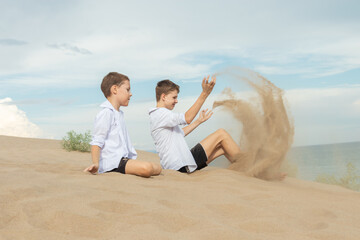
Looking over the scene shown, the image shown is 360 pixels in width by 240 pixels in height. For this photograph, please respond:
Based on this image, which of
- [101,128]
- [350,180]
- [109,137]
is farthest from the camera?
[350,180]

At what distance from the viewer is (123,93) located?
16.2ft

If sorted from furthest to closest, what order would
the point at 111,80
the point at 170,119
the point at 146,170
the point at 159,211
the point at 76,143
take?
the point at 76,143 → the point at 170,119 → the point at 111,80 → the point at 146,170 → the point at 159,211

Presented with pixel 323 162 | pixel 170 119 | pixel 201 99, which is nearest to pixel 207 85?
pixel 201 99

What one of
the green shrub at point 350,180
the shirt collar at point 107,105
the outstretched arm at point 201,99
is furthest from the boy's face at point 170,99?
the green shrub at point 350,180

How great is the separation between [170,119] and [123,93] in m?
0.70

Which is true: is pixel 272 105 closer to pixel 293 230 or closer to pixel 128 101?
pixel 128 101

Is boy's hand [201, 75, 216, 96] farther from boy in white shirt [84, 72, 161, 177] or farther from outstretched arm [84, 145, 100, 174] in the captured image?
outstretched arm [84, 145, 100, 174]

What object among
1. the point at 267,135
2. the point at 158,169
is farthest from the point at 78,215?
the point at 267,135

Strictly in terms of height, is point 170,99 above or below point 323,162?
above

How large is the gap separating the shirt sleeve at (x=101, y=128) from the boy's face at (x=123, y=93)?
0.97ft

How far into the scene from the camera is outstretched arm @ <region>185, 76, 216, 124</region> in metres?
4.91

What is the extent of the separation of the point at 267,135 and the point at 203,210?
252 centimetres

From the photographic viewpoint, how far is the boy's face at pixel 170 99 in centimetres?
536

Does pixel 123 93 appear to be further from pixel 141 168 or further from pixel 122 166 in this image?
pixel 141 168
